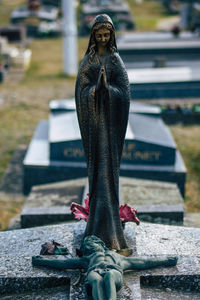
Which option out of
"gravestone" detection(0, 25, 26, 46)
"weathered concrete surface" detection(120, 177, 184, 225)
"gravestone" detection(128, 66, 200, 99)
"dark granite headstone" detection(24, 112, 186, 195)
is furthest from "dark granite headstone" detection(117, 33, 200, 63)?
"weathered concrete surface" detection(120, 177, 184, 225)

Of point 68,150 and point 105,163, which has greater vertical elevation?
point 105,163

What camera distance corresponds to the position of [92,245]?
586 cm

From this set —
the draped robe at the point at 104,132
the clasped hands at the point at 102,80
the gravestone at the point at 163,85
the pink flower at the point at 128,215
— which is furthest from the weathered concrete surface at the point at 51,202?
the gravestone at the point at 163,85

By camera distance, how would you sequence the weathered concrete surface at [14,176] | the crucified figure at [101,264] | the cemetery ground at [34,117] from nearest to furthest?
the crucified figure at [101,264]
the cemetery ground at [34,117]
the weathered concrete surface at [14,176]

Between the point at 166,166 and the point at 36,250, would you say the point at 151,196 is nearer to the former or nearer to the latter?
the point at 166,166

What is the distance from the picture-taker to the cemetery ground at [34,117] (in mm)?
10711

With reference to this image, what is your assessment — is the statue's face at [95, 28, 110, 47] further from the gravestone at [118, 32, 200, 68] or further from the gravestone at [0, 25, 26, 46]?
the gravestone at [0, 25, 26, 46]

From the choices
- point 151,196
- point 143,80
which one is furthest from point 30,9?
point 151,196

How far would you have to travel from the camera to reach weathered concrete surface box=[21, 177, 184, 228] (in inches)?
334

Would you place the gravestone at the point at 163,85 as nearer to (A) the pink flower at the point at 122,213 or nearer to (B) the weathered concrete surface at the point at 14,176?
(B) the weathered concrete surface at the point at 14,176

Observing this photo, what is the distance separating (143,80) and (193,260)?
33.8 feet

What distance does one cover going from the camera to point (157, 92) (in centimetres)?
1585

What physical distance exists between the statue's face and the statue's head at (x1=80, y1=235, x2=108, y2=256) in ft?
7.04

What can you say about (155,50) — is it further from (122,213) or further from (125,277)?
(125,277)
